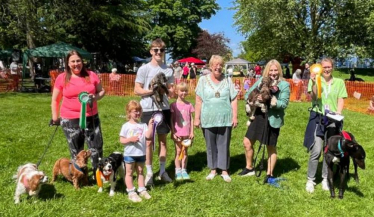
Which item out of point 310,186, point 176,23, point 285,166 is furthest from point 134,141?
point 176,23

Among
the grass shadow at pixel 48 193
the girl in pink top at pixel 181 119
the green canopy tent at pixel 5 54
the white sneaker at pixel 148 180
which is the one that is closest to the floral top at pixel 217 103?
the girl in pink top at pixel 181 119

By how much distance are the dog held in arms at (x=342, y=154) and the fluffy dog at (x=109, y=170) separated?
2.57m

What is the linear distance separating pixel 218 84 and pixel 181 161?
4.11ft

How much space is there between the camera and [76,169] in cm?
425

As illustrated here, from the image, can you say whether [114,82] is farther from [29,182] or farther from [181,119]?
[29,182]

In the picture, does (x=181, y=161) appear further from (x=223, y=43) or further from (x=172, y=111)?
(x=223, y=43)

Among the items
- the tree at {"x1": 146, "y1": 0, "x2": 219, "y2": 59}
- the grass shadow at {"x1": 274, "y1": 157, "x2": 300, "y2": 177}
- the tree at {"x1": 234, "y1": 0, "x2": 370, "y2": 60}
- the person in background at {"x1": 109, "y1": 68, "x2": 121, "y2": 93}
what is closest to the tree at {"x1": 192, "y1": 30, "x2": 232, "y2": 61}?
the tree at {"x1": 146, "y1": 0, "x2": 219, "y2": 59}

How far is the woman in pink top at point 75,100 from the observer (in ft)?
13.2

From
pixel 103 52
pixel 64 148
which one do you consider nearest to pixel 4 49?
pixel 103 52

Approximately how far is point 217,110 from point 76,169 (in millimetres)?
1955

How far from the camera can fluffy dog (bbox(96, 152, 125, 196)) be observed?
396cm

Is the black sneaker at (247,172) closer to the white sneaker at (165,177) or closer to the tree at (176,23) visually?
the white sneaker at (165,177)

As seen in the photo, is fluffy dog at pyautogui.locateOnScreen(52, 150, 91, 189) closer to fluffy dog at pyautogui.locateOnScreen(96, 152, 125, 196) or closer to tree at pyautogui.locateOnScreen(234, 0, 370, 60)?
fluffy dog at pyautogui.locateOnScreen(96, 152, 125, 196)

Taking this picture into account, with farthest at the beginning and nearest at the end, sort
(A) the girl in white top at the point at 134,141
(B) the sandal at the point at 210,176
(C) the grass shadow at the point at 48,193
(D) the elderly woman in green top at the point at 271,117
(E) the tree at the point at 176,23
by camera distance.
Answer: (E) the tree at the point at 176,23, (B) the sandal at the point at 210,176, (D) the elderly woman in green top at the point at 271,117, (C) the grass shadow at the point at 48,193, (A) the girl in white top at the point at 134,141
